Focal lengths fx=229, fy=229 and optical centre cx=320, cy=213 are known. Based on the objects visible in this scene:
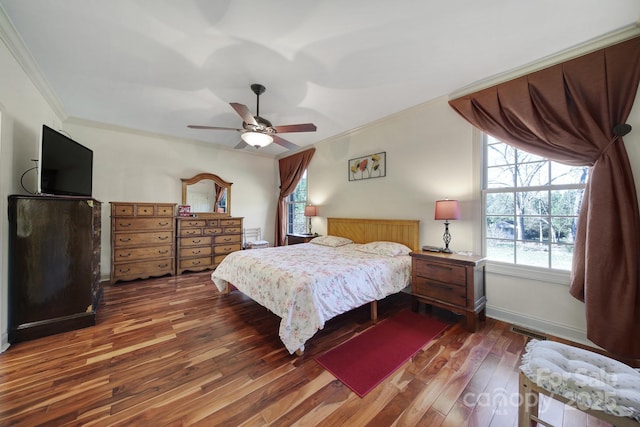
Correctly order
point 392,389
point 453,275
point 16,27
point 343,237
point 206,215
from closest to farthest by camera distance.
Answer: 1. point 392,389
2. point 16,27
3. point 453,275
4. point 343,237
5. point 206,215

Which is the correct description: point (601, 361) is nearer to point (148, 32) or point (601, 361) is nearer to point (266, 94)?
point (266, 94)

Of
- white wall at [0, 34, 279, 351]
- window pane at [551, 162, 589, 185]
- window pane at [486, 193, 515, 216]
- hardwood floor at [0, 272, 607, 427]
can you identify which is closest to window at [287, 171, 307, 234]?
white wall at [0, 34, 279, 351]

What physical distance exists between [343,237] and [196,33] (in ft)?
11.0

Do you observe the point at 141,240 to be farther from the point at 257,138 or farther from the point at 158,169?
the point at 257,138

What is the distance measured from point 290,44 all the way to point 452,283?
2.82m

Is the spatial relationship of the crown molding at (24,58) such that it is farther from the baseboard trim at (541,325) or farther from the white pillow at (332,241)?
the baseboard trim at (541,325)

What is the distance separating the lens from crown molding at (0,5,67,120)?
184 cm

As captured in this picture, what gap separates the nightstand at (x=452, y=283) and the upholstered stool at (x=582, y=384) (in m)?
1.03

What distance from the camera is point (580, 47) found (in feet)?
6.68

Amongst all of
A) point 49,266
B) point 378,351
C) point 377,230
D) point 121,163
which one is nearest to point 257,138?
point 377,230

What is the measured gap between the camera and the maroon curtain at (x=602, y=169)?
178 centimetres

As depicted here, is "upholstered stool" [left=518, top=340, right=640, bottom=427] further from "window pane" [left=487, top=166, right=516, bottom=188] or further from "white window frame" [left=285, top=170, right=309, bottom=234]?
"white window frame" [left=285, top=170, right=309, bottom=234]

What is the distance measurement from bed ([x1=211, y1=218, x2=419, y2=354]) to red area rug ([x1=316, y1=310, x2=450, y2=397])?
0.27 m

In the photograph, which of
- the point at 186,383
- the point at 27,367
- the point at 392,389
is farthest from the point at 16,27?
the point at 392,389
